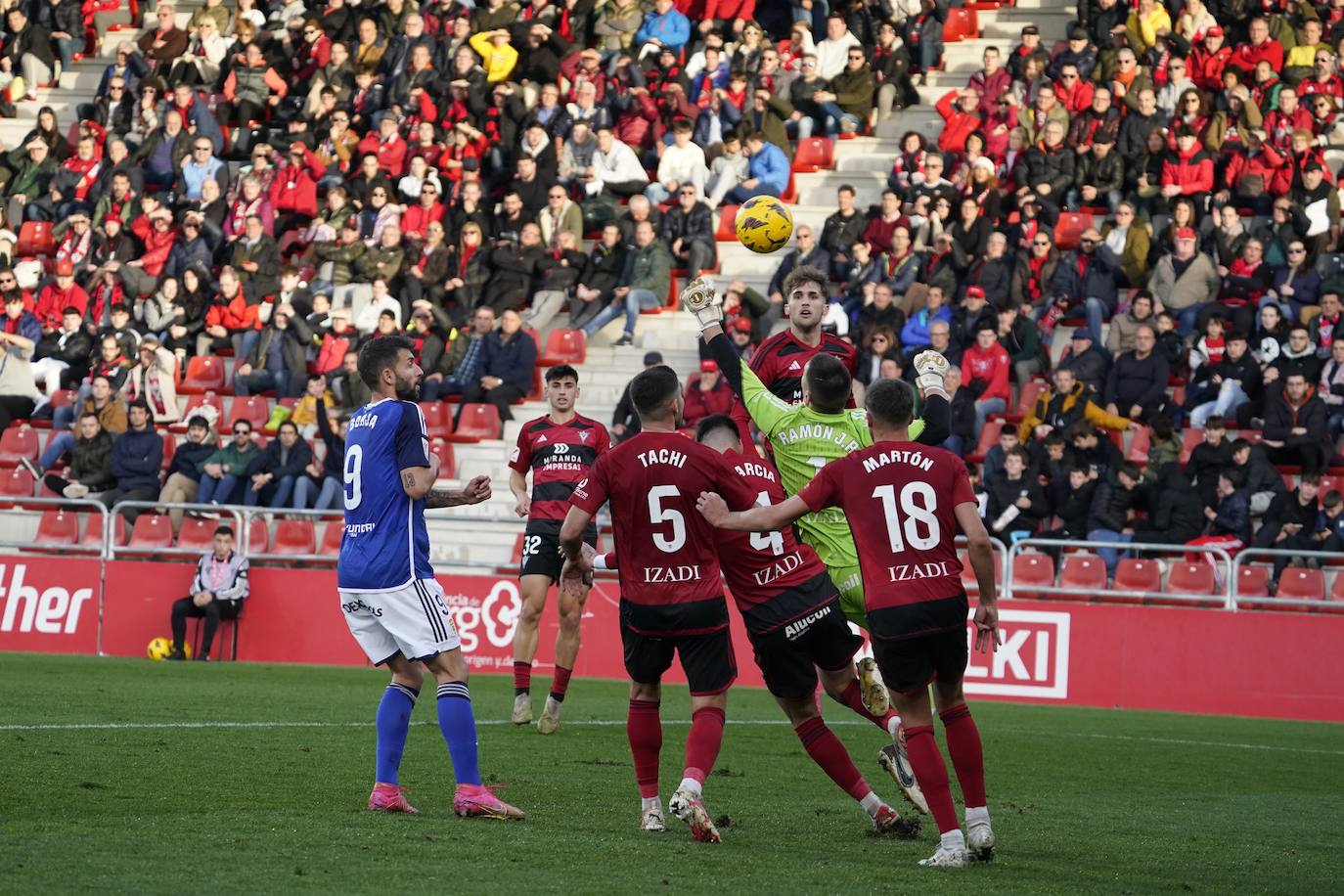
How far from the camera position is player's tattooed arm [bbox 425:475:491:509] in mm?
8234

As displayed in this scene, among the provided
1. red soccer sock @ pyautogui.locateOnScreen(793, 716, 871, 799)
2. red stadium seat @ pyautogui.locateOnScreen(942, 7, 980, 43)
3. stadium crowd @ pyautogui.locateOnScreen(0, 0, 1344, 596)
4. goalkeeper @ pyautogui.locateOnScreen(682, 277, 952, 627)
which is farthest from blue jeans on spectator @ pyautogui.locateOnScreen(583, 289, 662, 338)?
red soccer sock @ pyautogui.locateOnScreen(793, 716, 871, 799)

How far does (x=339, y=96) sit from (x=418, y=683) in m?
20.6

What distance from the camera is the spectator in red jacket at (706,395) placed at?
20688 mm

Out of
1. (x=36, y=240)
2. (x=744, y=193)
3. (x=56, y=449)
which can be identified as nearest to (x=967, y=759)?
(x=744, y=193)

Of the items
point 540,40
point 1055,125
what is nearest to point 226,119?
point 540,40

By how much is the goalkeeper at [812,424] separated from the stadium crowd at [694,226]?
9.43 meters

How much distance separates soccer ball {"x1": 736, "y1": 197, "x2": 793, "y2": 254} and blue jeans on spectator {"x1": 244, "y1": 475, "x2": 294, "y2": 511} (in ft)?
38.5

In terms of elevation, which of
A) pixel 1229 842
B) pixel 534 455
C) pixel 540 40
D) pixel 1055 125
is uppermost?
pixel 540 40

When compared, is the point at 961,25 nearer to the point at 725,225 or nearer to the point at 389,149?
the point at 725,225

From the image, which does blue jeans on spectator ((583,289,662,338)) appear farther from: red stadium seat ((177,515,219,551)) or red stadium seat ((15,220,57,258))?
red stadium seat ((15,220,57,258))

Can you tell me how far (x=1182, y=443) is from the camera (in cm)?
1964

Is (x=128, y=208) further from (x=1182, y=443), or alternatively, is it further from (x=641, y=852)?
(x=641, y=852)

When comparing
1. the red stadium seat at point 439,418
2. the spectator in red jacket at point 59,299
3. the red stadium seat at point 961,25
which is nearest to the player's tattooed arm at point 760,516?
the red stadium seat at point 439,418

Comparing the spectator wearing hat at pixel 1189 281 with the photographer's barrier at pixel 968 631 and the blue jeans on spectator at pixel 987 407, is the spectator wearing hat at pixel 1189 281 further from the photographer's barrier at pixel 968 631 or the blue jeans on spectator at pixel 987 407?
the photographer's barrier at pixel 968 631
